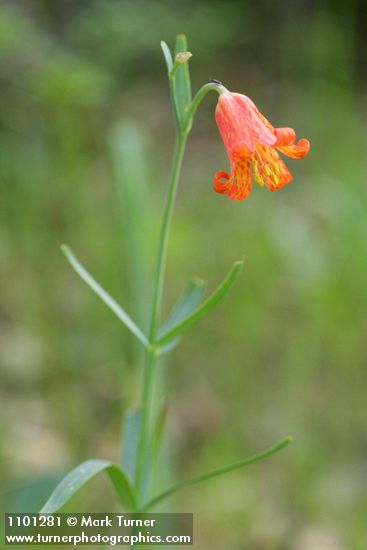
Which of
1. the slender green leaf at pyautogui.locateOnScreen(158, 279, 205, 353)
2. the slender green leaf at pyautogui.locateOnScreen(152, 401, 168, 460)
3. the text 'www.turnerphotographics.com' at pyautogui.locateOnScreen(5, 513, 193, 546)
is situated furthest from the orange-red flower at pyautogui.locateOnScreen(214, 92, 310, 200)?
the text 'www.turnerphotographics.com' at pyautogui.locateOnScreen(5, 513, 193, 546)

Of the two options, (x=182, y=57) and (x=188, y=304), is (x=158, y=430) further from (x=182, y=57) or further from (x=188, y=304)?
(x=182, y=57)

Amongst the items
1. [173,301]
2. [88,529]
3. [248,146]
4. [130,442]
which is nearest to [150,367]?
→ [130,442]

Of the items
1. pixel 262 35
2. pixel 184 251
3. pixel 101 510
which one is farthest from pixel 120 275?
pixel 262 35

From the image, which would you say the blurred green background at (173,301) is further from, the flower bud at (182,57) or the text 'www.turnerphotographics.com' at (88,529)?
the flower bud at (182,57)

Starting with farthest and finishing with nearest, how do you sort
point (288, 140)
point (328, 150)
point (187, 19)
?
point (328, 150), point (187, 19), point (288, 140)

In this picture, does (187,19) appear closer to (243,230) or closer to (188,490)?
(243,230)

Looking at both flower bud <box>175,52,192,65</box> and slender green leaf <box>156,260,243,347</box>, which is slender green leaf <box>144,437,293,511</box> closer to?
slender green leaf <box>156,260,243,347</box>
